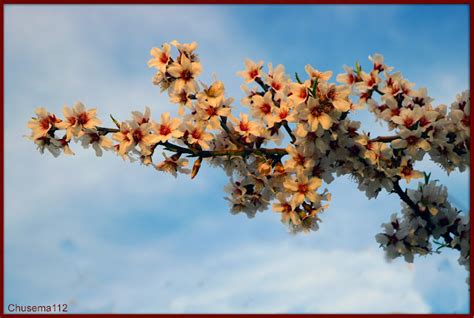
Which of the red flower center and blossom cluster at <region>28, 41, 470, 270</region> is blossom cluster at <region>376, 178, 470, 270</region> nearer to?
blossom cluster at <region>28, 41, 470, 270</region>

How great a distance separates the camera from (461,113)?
22.0 feet

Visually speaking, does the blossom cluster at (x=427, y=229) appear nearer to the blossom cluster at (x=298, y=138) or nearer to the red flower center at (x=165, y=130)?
the blossom cluster at (x=298, y=138)

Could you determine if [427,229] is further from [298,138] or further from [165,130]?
[165,130]

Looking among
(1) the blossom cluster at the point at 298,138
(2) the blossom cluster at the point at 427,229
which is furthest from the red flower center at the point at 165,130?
(2) the blossom cluster at the point at 427,229

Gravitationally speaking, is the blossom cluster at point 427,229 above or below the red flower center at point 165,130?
below

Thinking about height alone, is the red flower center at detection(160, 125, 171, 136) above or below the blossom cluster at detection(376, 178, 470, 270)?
above

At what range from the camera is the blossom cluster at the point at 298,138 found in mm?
6562

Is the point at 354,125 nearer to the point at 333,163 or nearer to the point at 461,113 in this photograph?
the point at 333,163

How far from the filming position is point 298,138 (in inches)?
257

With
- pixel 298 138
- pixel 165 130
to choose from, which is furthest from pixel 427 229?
pixel 165 130

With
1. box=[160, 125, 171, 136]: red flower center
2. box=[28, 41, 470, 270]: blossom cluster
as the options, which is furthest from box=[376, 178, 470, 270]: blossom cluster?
box=[160, 125, 171, 136]: red flower center

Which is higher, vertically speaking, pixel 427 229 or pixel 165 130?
pixel 165 130

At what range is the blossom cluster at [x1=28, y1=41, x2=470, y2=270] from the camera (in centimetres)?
656

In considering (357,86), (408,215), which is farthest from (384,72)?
(408,215)
